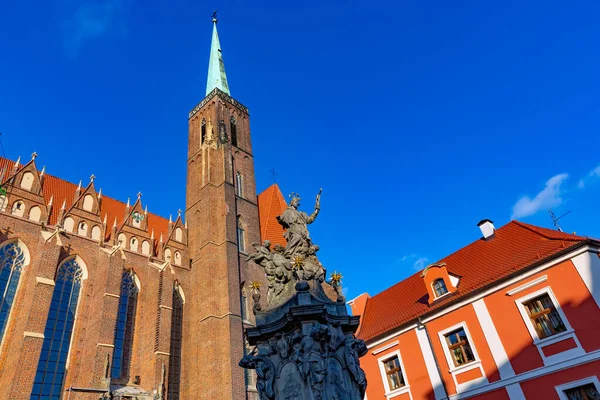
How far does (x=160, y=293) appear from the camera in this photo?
20.1 meters

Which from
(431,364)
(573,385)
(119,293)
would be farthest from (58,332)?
(573,385)

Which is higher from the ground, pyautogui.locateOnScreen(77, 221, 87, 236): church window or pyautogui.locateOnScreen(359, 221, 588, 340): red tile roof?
pyautogui.locateOnScreen(77, 221, 87, 236): church window

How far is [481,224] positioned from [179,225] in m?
16.1

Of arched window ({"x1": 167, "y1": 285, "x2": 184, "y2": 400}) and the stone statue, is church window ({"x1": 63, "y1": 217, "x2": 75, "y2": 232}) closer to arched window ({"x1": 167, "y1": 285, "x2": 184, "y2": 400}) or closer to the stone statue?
arched window ({"x1": 167, "y1": 285, "x2": 184, "y2": 400})

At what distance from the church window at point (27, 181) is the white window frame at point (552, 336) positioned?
67.0ft

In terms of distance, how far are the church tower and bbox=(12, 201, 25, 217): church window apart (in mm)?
8399

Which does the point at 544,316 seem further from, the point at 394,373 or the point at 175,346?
the point at 175,346

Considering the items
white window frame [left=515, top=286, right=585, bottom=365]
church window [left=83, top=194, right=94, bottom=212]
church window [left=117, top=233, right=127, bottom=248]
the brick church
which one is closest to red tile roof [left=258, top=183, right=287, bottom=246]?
the brick church

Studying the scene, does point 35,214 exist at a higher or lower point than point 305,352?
higher

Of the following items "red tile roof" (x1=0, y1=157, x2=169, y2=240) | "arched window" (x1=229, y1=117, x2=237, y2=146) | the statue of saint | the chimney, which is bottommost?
the statue of saint

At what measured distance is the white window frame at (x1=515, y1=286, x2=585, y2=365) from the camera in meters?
11.4

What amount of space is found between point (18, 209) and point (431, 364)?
702 inches

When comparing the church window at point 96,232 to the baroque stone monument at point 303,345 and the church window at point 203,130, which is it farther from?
the baroque stone monument at point 303,345

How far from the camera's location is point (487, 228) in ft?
56.2
